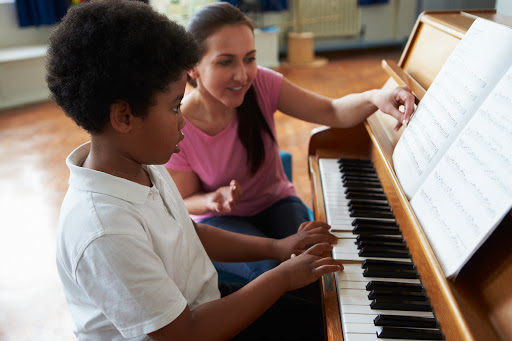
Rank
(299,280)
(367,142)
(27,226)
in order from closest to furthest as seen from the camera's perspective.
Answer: (299,280), (367,142), (27,226)

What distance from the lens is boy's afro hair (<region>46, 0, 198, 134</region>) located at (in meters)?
0.82

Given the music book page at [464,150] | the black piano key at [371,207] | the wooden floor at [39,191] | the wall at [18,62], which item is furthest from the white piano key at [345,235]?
the wall at [18,62]

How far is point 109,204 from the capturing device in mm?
860

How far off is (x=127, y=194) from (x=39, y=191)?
2694 mm

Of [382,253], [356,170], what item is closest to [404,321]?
[382,253]

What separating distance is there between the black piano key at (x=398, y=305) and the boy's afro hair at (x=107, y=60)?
63 cm

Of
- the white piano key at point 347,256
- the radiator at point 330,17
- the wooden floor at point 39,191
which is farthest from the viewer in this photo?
the radiator at point 330,17

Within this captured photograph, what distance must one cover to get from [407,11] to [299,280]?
6.97 metres

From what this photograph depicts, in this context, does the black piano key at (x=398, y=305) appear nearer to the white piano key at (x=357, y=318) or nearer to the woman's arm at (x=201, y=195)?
the white piano key at (x=357, y=318)

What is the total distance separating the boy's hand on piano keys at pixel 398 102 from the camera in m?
1.21

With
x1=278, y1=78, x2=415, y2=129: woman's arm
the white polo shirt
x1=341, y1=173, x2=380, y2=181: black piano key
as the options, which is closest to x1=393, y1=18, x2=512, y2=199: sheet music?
x1=278, y1=78, x2=415, y2=129: woman's arm

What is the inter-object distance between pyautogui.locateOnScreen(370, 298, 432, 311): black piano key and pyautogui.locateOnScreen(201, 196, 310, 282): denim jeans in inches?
20.5

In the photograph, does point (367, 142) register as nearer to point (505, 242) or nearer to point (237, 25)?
point (237, 25)

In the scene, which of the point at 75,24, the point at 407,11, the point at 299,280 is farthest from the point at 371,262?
the point at 407,11
